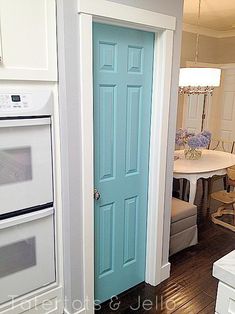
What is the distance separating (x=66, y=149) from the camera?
5.67 ft

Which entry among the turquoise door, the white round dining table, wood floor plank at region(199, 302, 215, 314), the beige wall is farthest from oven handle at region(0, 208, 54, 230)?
the beige wall

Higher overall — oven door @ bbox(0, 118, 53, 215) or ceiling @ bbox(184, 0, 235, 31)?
ceiling @ bbox(184, 0, 235, 31)

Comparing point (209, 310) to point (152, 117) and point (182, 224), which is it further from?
point (152, 117)

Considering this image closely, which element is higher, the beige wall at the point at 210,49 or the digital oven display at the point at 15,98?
the beige wall at the point at 210,49

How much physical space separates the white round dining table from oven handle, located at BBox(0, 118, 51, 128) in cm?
184

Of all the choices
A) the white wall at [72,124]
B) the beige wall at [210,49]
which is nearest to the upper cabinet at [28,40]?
the white wall at [72,124]

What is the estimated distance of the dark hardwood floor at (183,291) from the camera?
2191 mm

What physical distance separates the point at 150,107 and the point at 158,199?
2.38ft

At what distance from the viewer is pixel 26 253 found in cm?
177

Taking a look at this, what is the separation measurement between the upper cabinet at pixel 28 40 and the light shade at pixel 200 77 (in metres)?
1.97

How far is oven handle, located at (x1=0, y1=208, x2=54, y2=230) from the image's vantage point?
1634 millimetres

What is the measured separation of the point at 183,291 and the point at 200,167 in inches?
56.3

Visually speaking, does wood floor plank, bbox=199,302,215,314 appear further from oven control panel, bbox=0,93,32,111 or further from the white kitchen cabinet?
oven control panel, bbox=0,93,32,111

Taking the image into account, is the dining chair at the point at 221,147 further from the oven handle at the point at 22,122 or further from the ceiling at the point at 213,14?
the oven handle at the point at 22,122
